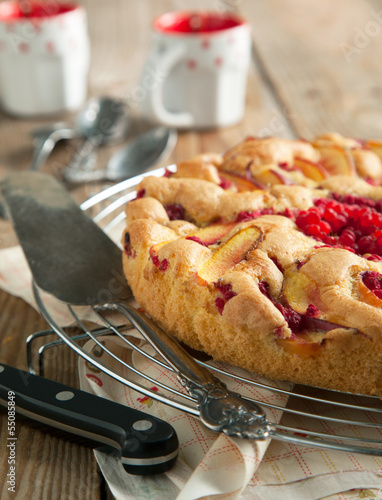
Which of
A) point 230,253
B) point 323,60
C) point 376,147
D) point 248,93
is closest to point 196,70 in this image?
point 248,93

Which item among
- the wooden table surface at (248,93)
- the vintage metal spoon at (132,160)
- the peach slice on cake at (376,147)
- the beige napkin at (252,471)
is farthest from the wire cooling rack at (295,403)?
the vintage metal spoon at (132,160)

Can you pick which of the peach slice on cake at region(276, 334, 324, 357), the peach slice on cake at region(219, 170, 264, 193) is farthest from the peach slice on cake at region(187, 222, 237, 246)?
the peach slice on cake at region(276, 334, 324, 357)

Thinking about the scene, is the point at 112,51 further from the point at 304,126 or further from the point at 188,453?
the point at 188,453

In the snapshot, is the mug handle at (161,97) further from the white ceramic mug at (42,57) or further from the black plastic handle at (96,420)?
the black plastic handle at (96,420)

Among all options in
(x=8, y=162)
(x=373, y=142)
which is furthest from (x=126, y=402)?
(x=8, y=162)

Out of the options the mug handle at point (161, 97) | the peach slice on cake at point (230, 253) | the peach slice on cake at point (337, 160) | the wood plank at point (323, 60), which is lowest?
the wood plank at point (323, 60)

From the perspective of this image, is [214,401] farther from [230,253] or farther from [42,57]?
[42,57]
